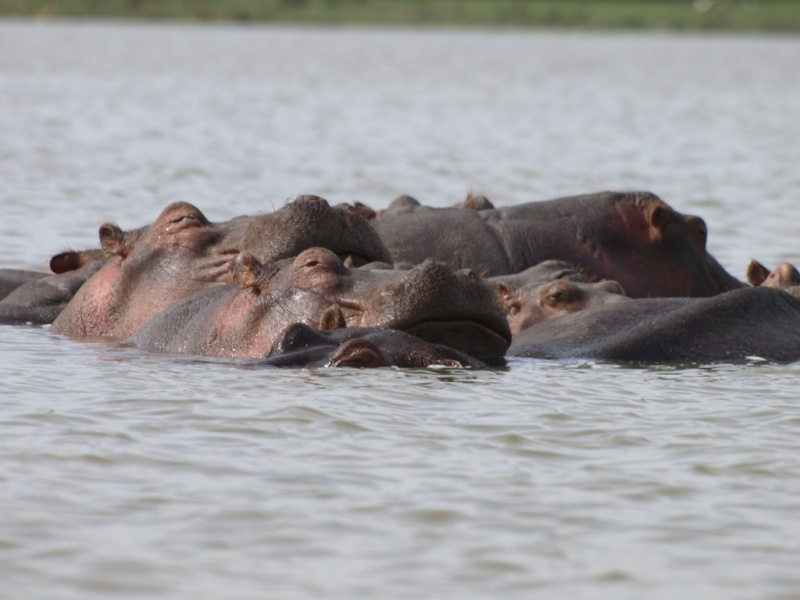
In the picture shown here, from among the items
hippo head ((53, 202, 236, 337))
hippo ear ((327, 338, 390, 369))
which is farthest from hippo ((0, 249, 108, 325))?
hippo ear ((327, 338, 390, 369))

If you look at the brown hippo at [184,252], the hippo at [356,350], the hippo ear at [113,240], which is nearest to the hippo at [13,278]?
the brown hippo at [184,252]

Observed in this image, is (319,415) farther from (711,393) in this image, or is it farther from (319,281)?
(711,393)

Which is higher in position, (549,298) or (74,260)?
(74,260)

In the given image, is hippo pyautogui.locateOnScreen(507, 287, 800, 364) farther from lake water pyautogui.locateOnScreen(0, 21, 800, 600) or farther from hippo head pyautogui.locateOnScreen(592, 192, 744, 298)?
hippo head pyautogui.locateOnScreen(592, 192, 744, 298)

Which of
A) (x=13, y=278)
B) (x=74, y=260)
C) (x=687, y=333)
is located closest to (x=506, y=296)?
(x=687, y=333)

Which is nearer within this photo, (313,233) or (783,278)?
(313,233)

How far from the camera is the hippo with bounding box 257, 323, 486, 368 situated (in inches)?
285

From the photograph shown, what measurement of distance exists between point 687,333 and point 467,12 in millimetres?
83318

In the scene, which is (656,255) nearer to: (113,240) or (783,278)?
(783,278)

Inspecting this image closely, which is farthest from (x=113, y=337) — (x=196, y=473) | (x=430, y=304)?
(x=196, y=473)

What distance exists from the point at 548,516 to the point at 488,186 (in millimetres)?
13253

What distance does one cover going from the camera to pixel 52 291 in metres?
9.88

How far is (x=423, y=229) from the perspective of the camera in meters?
10.0

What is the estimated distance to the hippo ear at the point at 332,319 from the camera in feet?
24.4
